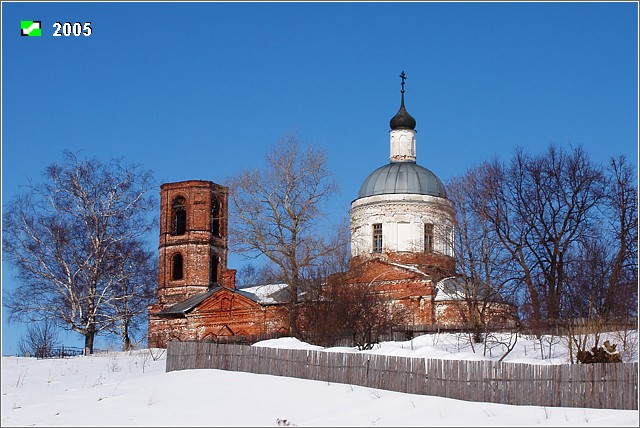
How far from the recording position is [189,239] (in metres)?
43.7

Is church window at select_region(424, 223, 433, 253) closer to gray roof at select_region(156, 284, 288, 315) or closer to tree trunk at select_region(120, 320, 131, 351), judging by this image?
gray roof at select_region(156, 284, 288, 315)

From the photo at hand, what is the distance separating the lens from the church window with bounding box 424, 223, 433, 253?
131 feet

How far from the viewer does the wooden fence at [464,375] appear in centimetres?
1645

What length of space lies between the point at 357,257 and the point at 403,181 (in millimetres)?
3623

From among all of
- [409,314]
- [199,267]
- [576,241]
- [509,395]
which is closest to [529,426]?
[509,395]

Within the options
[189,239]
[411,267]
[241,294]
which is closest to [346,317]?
[411,267]

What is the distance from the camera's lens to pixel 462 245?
102 ft

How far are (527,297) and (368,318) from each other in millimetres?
4637

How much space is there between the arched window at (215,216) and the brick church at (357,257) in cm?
A: 5

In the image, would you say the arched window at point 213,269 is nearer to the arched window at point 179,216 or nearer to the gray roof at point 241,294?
the gray roof at point 241,294

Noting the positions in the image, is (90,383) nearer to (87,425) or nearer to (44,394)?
(44,394)

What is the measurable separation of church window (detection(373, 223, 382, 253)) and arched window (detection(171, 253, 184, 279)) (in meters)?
8.63

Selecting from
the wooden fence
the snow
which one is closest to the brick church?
the wooden fence

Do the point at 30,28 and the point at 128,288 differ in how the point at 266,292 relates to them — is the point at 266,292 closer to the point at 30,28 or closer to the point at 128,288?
the point at 128,288
